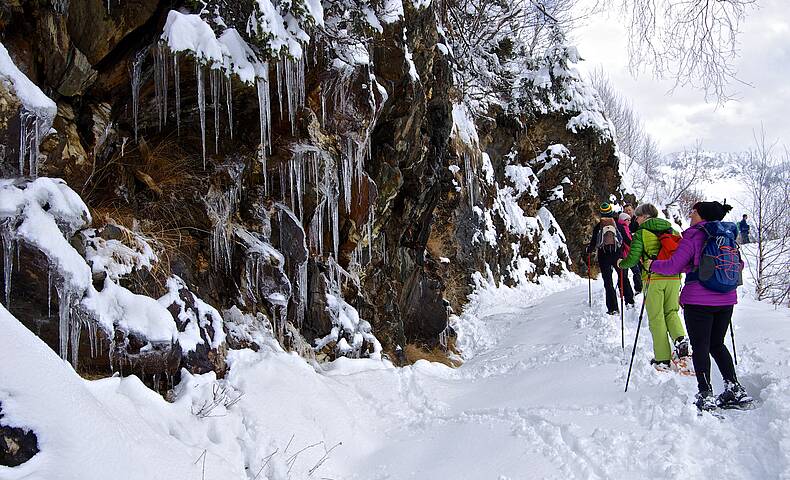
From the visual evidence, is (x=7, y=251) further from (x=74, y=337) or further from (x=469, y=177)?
(x=469, y=177)

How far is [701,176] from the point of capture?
32.5 m

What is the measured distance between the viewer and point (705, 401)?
3855mm

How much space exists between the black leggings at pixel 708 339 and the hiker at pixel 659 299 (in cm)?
91

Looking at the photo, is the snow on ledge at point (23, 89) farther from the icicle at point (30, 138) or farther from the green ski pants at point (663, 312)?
the green ski pants at point (663, 312)

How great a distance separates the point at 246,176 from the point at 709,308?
15.5 ft

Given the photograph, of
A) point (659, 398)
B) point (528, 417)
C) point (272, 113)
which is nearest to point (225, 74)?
point (272, 113)

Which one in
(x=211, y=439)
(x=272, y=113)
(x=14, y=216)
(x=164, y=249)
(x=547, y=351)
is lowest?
(x=547, y=351)

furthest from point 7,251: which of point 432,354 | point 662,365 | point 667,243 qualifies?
point 432,354

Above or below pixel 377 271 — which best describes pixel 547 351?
below

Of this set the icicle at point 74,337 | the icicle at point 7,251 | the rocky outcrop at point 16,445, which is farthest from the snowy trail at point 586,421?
the icicle at point 7,251

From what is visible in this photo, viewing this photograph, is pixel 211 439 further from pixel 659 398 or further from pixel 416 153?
pixel 416 153

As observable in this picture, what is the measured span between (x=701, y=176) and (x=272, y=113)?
34.4 m

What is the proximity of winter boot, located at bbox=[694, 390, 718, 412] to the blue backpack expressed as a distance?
827 mm

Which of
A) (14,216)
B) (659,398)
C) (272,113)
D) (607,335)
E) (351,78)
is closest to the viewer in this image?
(14,216)
